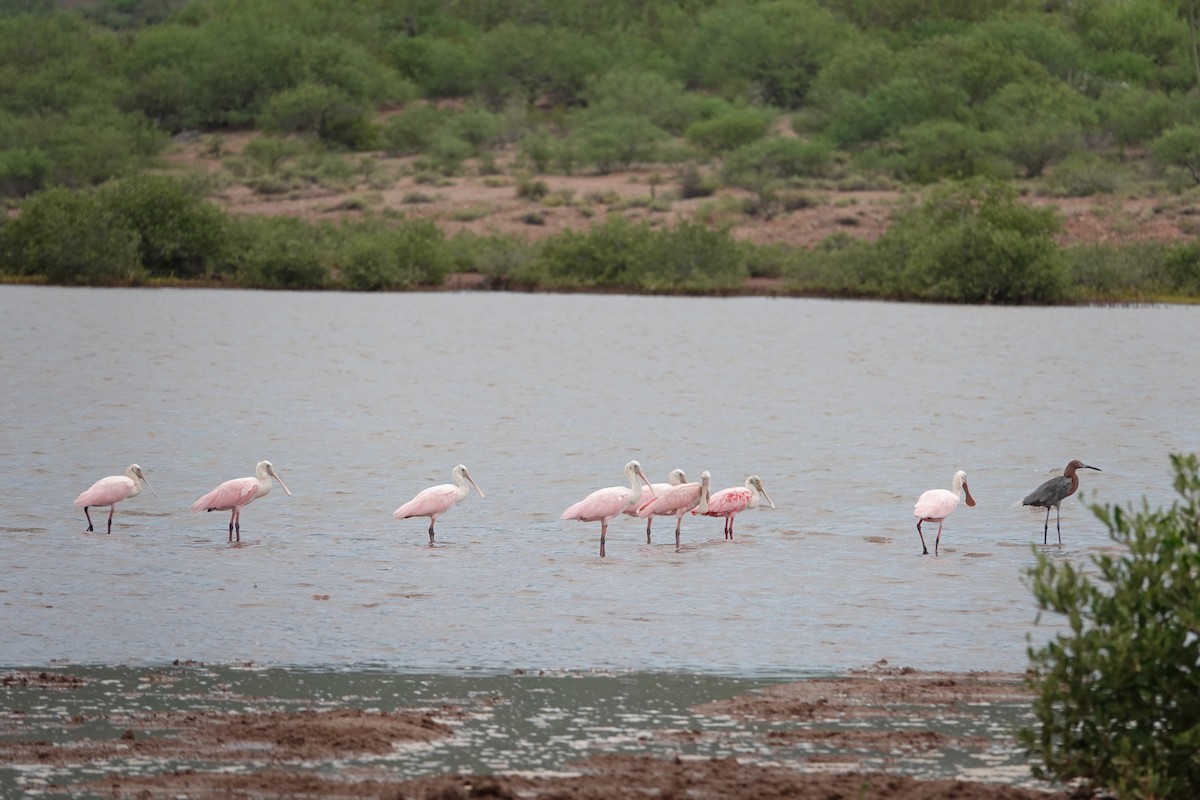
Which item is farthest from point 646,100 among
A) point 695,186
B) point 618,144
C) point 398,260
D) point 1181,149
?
point 398,260

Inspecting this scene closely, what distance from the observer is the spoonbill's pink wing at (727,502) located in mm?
16484

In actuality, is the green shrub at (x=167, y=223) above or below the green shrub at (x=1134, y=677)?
above

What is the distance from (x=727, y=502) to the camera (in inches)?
651

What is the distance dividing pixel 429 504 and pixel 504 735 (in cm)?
689

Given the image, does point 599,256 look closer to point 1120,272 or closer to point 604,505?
point 1120,272

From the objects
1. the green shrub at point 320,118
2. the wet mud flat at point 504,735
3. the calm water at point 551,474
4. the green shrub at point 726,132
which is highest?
the green shrub at point 320,118

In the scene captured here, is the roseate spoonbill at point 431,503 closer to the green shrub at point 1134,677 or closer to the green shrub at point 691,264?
the green shrub at point 1134,677

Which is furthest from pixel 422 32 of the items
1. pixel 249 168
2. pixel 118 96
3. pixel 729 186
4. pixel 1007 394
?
pixel 1007 394

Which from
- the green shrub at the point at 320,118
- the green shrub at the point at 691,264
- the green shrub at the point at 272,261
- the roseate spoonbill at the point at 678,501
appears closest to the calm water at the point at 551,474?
the roseate spoonbill at the point at 678,501

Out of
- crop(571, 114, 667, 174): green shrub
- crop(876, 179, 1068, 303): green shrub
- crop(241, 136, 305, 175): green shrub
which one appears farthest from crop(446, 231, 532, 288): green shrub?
crop(241, 136, 305, 175): green shrub

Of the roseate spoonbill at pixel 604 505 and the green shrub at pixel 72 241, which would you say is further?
the green shrub at pixel 72 241

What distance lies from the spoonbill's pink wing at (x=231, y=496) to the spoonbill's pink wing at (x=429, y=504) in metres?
1.23

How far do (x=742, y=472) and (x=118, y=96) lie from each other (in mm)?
75002

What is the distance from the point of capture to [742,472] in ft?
71.5
